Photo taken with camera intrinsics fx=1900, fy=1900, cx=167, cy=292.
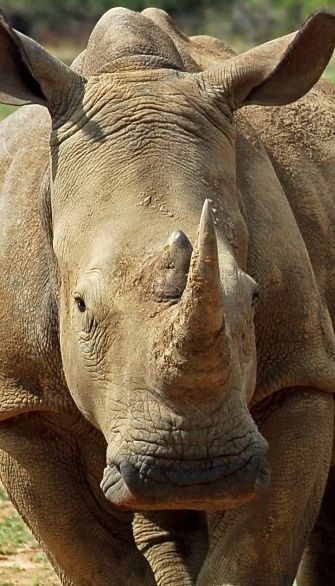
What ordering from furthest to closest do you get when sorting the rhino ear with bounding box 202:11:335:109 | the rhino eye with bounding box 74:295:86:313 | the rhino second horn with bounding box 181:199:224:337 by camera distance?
1. the rhino ear with bounding box 202:11:335:109
2. the rhino eye with bounding box 74:295:86:313
3. the rhino second horn with bounding box 181:199:224:337

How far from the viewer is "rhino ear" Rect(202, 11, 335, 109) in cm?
718

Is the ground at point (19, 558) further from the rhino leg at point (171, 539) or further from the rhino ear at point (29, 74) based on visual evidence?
the rhino ear at point (29, 74)

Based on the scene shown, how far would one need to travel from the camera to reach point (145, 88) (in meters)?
7.00

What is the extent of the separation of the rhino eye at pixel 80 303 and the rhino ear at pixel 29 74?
85 cm

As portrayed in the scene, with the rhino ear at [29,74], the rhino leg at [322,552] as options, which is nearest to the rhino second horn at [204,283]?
the rhino ear at [29,74]

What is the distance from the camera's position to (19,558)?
9742mm

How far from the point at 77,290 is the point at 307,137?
2.15 meters

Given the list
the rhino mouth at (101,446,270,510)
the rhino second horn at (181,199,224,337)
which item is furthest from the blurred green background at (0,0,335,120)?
the rhino second horn at (181,199,224,337)

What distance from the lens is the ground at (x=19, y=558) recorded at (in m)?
9.34

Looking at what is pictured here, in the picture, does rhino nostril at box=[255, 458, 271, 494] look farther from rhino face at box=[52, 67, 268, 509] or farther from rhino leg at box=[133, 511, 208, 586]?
rhino leg at box=[133, 511, 208, 586]

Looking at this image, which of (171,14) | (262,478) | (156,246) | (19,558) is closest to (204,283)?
(156,246)

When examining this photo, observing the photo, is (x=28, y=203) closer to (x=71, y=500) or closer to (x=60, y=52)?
(x=71, y=500)

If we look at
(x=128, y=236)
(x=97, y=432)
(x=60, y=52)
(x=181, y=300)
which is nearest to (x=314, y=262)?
(x=97, y=432)

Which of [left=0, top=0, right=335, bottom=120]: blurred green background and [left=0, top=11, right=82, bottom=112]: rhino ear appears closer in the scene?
[left=0, top=11, right=82, bottom=112]: rhino ear
